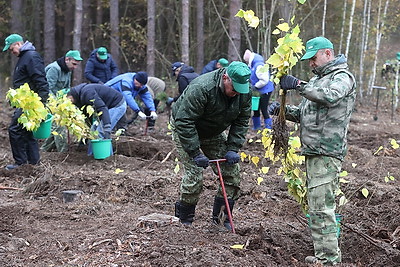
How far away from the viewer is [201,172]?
4.83 meters

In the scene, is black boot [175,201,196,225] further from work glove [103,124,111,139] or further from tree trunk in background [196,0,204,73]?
tree trunk in background [196,0,204,73]

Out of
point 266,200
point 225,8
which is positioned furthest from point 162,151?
point 225,8

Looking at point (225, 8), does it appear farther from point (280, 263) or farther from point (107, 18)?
point (280, 263)

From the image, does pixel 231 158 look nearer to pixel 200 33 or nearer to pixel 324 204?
pixel 324 204

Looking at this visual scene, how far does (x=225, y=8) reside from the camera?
20938mm

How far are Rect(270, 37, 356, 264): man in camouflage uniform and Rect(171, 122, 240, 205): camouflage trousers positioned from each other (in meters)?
0.90

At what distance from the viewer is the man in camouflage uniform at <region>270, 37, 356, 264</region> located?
4000mm

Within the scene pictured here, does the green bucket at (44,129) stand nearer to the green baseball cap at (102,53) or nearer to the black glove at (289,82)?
the green baseball cap at (102,53)

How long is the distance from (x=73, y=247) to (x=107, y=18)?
20.2 metres

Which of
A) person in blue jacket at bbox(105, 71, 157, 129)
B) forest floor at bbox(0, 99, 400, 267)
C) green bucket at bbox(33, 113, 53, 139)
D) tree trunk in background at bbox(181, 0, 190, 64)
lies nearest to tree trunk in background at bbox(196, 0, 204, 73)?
tree trunk in background at bbox(181, 0, 190, 64)

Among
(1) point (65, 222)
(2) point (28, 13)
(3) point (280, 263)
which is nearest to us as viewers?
(3) point (280, 263)

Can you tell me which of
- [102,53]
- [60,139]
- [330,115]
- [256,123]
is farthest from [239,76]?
[102,53]

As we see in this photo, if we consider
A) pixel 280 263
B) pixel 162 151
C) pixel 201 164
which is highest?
pixel 201 164

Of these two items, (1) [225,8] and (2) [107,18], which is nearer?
(1) [225,8]
